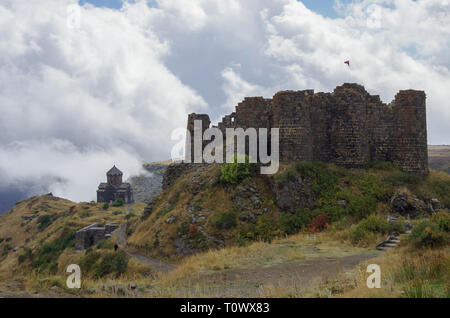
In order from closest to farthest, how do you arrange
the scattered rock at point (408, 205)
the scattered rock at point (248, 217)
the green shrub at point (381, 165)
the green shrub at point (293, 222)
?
the green shrub at point (293, 222), the scattered rock at point (248, 217), the scattered rock at point (408, 205), the green shrub at point (381, 165)

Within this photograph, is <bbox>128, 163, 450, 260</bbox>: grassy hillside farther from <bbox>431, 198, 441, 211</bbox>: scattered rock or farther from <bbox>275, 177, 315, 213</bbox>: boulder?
<bbox>431, 198, 441, 211</bbox>: scattered rock

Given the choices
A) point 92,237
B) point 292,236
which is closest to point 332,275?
point 292,236

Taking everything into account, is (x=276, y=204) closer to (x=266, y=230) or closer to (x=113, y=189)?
(x=266, y=230)

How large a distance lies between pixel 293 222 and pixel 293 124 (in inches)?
221

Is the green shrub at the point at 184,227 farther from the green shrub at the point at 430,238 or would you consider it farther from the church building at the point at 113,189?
the church building at the point at 113,189

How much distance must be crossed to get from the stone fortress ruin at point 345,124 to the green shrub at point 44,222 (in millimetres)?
45383

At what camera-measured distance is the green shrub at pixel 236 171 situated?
811 inches

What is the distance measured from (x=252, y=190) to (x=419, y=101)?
37.6 feet

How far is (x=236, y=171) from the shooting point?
67.6ft

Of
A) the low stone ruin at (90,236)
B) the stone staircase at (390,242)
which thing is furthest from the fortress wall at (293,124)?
the low stone ruin at (90,236)

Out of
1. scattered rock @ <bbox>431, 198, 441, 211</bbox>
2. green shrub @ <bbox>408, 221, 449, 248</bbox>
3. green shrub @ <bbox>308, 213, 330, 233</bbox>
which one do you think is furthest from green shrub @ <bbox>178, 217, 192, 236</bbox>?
scattered rock @ <bbox>431, 198, 441, 211</bbox>

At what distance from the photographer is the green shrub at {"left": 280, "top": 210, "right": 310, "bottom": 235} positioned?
18.1 m
